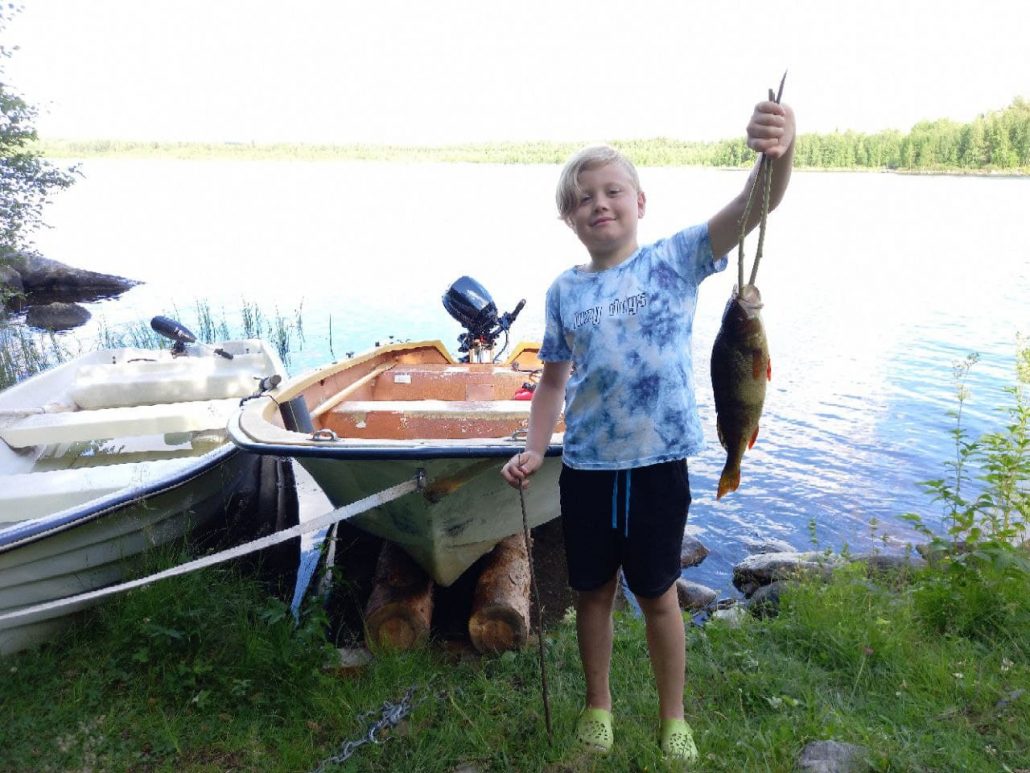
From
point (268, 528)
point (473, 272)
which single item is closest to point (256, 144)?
point (473, 272)

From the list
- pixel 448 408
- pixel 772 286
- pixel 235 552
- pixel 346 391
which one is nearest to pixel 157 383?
pixel 346 391

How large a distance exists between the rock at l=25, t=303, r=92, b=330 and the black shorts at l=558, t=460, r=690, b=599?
17317mm

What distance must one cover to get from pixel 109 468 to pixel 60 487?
0.33 m

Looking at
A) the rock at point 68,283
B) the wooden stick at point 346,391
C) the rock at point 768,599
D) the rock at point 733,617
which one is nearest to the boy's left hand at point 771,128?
the rock at point 733,617

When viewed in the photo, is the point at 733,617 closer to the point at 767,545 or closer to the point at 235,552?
the point at 767,545

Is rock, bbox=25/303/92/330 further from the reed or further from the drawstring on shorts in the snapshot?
the drawstring on shorts

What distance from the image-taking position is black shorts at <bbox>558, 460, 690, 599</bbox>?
224cm

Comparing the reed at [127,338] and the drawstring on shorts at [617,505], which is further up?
the drawstring on shorts at [617,505]

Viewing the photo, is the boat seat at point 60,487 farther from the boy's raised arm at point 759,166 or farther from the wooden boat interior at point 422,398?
the boy's raised arm at point 759,166

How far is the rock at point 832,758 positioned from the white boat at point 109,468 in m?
3.17

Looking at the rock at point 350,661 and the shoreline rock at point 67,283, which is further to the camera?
the shoreline rock at point 67,283

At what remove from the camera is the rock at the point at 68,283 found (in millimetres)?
19922

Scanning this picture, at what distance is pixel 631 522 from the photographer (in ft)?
7.45

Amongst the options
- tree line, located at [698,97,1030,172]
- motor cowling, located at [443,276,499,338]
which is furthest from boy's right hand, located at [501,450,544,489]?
tree line, located at [698,97,1030,172]
